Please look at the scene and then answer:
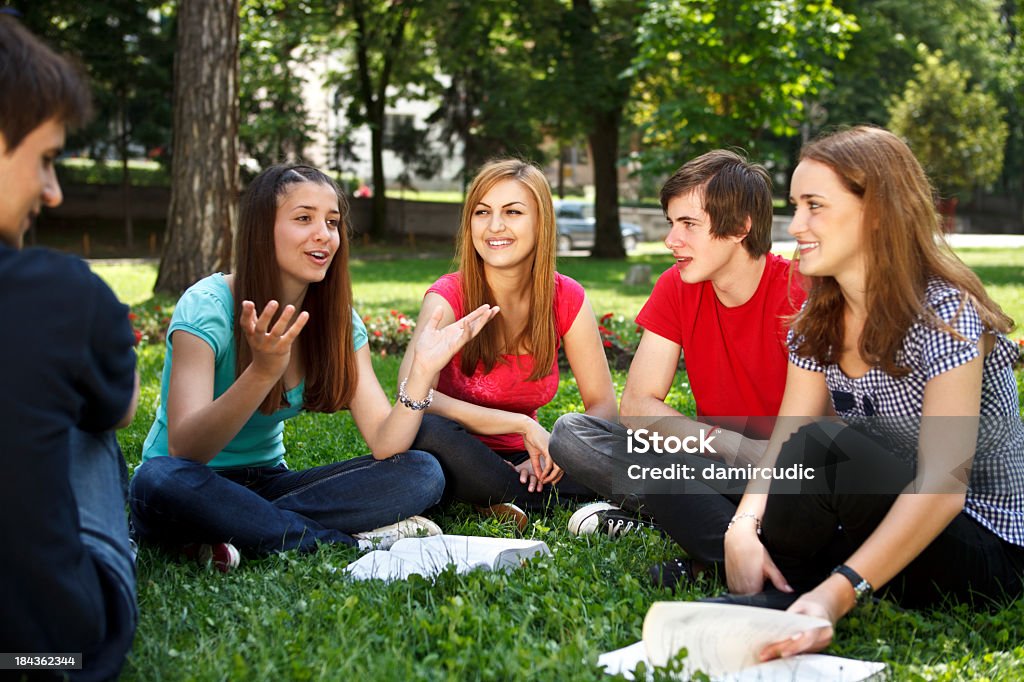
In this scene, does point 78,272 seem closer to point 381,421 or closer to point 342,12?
point 381,421

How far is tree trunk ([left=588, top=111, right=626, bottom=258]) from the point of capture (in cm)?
2316

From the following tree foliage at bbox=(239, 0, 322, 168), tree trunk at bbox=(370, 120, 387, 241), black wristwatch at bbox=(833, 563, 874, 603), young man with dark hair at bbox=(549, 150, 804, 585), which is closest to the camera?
black wristwatch at bbox=(833, 563, 874, 603)

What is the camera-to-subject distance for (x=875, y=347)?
279 cm

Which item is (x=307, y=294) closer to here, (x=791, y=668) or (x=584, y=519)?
(x=584, y=519)

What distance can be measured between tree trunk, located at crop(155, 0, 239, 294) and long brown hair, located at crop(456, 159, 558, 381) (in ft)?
25.5

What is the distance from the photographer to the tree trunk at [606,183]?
23156 millimetres

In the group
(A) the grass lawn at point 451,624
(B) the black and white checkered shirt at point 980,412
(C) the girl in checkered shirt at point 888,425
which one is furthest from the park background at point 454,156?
(B) the black and white checkered shirt at point 980,412

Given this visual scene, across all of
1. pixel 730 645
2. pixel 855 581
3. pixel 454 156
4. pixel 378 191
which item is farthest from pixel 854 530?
pixel 454 156

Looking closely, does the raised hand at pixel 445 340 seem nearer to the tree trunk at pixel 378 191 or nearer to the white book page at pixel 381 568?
the white book page at pixel 381 568

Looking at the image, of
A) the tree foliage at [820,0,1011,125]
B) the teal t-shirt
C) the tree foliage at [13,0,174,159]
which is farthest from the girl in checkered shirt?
the tree foliage at [13,0,174,159]

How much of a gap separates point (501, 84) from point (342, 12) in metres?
4.08

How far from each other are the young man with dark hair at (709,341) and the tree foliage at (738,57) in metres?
13.1

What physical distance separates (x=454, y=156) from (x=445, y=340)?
27.0m

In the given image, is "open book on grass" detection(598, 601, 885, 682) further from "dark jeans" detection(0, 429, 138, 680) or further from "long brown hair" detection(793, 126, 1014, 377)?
"dark jeans" detection(0, 429, 138, 680)
